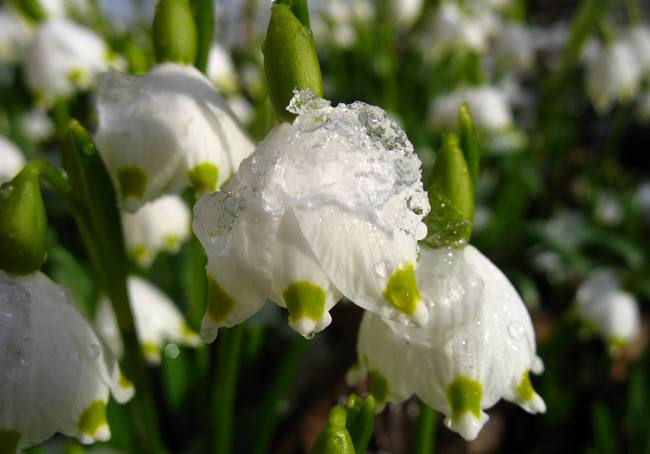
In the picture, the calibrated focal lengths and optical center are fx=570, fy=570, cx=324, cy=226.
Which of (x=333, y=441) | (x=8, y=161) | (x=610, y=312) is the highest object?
(x=333, y=441)

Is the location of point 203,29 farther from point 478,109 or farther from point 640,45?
point 640,45

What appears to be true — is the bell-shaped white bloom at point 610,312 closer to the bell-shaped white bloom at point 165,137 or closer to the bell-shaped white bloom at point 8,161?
the bell-shaped white bloom at point 165,137

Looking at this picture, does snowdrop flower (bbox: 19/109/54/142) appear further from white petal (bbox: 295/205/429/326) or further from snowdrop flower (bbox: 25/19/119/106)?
white petal (bbox: 295/205/429/326)

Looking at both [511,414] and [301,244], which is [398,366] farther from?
[511,414]

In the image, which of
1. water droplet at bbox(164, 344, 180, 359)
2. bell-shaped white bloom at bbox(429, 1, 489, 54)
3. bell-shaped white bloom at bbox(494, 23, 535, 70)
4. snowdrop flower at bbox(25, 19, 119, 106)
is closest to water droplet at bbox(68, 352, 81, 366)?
water droplet at bbox(164, 344, 180, 359)

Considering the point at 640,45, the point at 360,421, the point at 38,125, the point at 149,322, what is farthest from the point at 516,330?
the point at 38,125

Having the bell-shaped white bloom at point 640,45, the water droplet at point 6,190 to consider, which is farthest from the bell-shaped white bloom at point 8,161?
the bell-shaped white bloom at point 640,45

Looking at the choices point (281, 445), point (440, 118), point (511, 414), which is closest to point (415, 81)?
point (440, 118)
